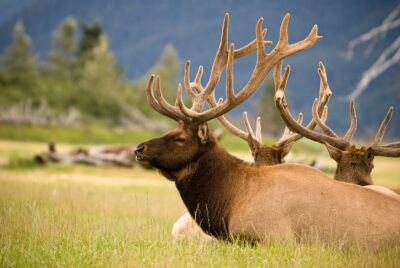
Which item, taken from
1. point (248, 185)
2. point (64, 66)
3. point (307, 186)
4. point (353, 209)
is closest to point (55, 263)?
point (248, 185)

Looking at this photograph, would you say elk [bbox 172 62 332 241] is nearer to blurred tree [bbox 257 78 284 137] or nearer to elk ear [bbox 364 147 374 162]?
elk ear [bbox 364 147 374 162]

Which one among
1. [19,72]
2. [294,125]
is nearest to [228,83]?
[294,125]

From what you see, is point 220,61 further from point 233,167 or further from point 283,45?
point 233,167

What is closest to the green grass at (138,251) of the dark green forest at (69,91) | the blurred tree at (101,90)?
the dark green forest at (69,91)

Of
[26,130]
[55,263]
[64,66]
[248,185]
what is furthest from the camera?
[64,66]

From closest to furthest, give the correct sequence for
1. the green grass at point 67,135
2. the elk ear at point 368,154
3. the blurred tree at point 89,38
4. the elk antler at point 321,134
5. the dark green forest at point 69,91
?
the elk antler at point 321,134 → the elk ear at point 368,154 → the green grass at point 67,135 → the dark green forest at point 69,91 → the blurred tree at point 89,38

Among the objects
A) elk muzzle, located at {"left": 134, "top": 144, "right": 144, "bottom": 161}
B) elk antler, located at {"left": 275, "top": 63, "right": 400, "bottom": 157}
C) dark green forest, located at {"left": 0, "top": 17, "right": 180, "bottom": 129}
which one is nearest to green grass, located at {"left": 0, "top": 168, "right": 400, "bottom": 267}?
elk muzzle, located at {"left": 134, "top": 144, "right": 144, "bottom": 161}

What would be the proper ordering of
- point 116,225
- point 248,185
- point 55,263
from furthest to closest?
point 116,225, point 248,185, point 55,263

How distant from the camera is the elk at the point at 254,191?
16.8 ft

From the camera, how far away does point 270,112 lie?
67188 millimetres

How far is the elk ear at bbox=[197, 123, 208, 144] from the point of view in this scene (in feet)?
19.4

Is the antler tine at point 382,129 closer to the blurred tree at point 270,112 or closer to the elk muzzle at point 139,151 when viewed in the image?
the elk muzzle at point 139,151

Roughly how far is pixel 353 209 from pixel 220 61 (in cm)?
293

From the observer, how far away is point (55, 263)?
4.31m
